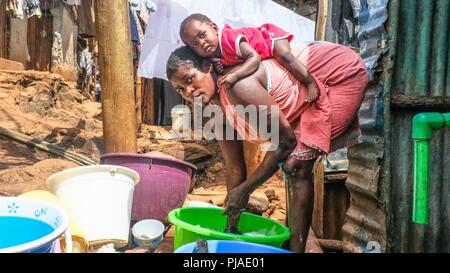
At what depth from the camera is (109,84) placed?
2.98 meters

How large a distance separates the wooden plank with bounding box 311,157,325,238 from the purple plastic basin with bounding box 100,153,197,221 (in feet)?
3.38

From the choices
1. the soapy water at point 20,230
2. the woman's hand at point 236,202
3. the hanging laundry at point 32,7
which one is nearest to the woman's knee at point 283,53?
the woman's hand at point 236,202

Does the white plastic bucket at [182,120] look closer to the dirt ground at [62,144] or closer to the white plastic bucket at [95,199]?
the dirt ground at [62,144]

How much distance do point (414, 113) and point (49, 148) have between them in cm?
413

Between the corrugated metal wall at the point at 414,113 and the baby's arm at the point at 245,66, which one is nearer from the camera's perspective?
the corrugated metal wall at the point at 414,113

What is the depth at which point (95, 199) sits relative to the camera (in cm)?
223

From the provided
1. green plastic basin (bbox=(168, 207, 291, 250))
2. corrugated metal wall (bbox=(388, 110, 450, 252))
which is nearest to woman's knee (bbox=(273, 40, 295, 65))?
corrugated metal wall (bbox=(388, 110, 450, 252))

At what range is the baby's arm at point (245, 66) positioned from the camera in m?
2.12

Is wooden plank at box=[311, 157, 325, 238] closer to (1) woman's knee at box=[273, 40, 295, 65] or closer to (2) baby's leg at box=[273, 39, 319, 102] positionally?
(2) baby's leg at box=[273, 39, 319, 102]

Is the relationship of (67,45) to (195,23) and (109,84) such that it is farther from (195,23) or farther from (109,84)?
(195,23)

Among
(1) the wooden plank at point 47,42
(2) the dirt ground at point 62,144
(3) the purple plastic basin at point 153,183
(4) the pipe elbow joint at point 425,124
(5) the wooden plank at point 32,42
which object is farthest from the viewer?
(1) the wooden plank at point 47,42

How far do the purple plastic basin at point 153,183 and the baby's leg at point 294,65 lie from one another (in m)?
1.16

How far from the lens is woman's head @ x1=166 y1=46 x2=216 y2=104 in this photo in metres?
2.24
